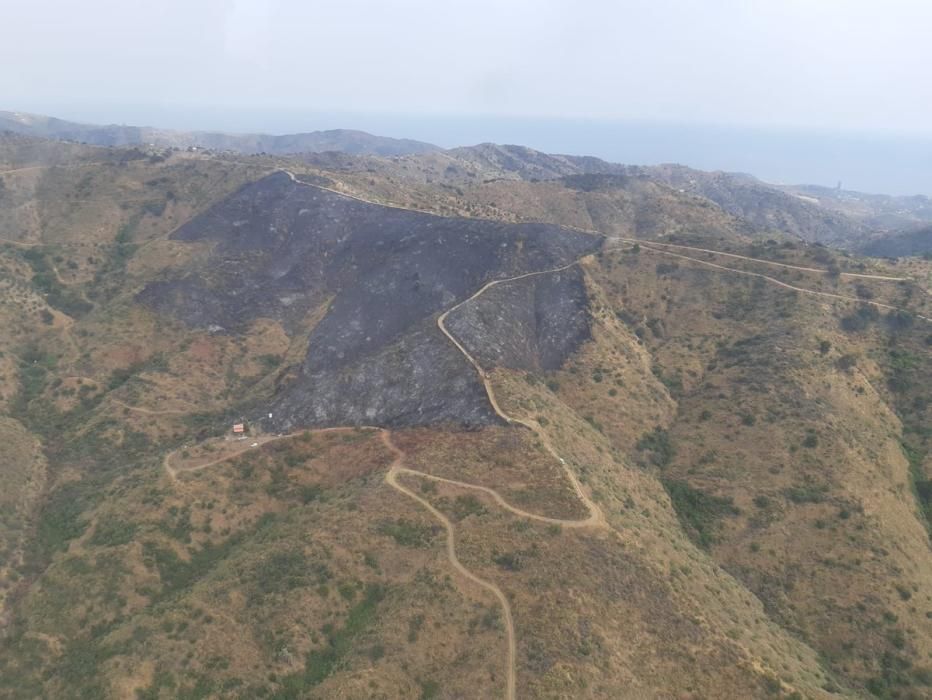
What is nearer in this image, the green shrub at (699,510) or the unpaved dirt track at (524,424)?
the unpaved dirt track at (524,424)

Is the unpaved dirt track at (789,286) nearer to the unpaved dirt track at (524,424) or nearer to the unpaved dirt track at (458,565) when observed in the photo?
the unpaved dirt track at (524,424)

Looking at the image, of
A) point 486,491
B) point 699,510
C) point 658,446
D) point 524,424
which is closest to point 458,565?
point 486,491

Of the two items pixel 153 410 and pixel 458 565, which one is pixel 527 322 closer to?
pixel 458 565

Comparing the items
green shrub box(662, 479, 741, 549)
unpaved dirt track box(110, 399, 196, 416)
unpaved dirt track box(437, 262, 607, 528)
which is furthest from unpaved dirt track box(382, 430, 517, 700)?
unpaved dirt track box(110, 399, 196, 416)

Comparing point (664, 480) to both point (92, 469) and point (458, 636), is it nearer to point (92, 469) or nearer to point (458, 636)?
point (458, 636)

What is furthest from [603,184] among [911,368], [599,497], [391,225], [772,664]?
[772,664]

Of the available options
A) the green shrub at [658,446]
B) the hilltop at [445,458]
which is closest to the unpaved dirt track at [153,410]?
the hilltop at [445,458]

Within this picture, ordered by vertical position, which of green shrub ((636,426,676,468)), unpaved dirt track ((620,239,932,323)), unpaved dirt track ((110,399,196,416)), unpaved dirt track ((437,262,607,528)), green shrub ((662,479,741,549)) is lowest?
unpaved dirt track ((110,399,196,416))

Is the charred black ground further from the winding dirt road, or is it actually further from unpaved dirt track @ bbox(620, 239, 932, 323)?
unpaved dirt track @ bbox(620, 239, 932, 323)
